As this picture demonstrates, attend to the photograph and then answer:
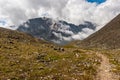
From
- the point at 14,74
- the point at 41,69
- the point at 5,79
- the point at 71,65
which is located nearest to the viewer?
the point at 5,79

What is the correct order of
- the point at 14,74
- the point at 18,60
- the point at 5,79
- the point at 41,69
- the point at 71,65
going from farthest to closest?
the point at 18,60, the point at 71,65, the point at 41,69, the point at 14,74, the point at 5,79

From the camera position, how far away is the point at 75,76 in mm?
35656

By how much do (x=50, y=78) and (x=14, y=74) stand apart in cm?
537

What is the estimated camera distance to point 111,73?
38875 millimetres

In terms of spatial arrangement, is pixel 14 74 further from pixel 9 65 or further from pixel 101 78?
pixel 101 78

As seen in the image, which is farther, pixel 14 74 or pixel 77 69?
pixel 77 69

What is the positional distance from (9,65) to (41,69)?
612cm

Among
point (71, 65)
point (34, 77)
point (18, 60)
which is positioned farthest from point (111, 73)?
point (18, 60)

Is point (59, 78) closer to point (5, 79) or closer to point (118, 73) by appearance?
point (5, 79)

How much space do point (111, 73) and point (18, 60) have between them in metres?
17.3

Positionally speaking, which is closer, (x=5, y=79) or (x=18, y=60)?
(x=5, y=79)

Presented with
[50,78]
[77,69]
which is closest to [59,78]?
[50,78]

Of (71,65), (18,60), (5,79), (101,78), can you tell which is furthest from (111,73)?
(18,60)

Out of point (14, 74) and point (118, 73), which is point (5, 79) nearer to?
point (14, 74)
